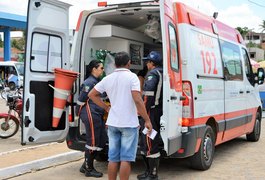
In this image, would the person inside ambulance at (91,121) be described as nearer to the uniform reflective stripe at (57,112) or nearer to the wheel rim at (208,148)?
the uniform reflective stripe at (57,112)

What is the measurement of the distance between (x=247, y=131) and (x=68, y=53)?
4647mm

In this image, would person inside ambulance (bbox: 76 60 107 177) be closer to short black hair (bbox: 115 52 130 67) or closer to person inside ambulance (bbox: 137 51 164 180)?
person inside ambulance (bbox: 137 51 164 180)

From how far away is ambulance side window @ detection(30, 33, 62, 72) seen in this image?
5.63 m

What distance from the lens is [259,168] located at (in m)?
6.99

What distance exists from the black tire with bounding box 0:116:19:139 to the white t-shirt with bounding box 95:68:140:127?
5289mm

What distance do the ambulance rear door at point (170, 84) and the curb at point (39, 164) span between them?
2.37 metres

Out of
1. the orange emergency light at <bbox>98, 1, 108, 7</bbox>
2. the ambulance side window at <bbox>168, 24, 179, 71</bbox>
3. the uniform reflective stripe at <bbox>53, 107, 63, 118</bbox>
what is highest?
the orange emergency light at <bbox>98, 1, 108, 7</bbox>

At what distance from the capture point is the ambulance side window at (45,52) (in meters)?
5.63

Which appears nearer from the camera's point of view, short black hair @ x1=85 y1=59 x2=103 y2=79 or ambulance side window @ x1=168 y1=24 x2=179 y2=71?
ambulance side window @ x1=168 y1=24 x2=179 y2=71

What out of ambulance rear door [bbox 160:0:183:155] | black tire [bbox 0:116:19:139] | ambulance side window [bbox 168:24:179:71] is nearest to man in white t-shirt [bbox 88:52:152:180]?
ambulance rear door [bbox 160:0:183:155]

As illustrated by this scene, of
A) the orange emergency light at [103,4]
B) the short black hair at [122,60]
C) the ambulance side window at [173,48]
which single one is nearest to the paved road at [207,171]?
the ambulance side window at [173,48]

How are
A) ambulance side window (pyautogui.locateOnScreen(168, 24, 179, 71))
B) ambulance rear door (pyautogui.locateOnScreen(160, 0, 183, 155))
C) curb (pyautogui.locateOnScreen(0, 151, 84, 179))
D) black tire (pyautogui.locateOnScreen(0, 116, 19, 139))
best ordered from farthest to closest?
black tire (pyautogui.locateOnScreen(0, 116, 19, 139)) < curb (pyautogui.locateOnScreen(0, 151, 84, 179)) < ambulance side window (pyautogui.locateOnScreen(168, 24, 179, 71)) < ambulance rear door (pyautogui.locateOnScreen(160, 0, 183, 155))

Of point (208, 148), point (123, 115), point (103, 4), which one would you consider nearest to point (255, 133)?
point (208, 148)

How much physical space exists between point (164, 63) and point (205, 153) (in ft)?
6.28
